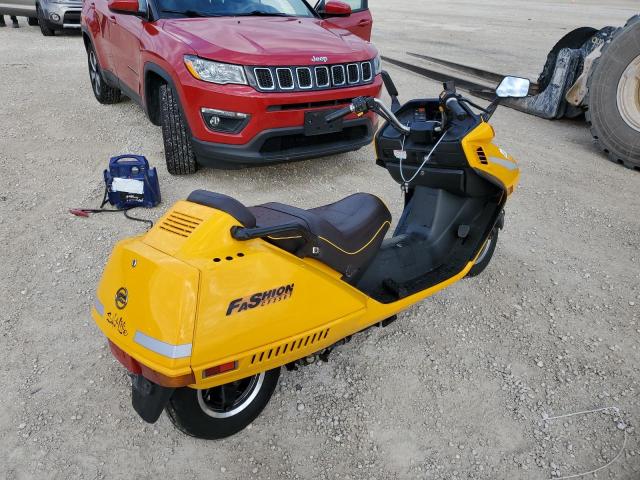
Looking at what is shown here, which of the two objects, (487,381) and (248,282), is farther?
(487,381)

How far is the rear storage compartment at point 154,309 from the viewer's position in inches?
71.3

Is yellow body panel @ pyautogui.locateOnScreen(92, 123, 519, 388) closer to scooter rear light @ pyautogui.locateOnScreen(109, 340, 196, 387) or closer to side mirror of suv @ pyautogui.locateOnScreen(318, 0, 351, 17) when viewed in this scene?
scooter rear light @ pyautogui.locateOnScreen(109, 340, 196, 387)

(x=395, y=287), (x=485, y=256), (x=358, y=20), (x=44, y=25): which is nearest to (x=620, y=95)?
(x=358, y=20)

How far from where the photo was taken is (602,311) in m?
3.24

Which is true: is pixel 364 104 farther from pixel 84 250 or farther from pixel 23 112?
pixel 23 112

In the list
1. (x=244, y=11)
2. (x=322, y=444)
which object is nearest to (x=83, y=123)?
(x=244, y=11)

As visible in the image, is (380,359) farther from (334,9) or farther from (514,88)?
(334,9)

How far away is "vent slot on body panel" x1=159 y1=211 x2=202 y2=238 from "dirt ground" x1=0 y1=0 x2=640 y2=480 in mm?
941

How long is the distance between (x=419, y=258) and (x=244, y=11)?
326cm

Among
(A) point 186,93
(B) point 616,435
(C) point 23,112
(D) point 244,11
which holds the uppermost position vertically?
(D) point 244,11

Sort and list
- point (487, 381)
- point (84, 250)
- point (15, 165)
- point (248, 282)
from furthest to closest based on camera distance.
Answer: point (15, 165)
point (84, 250)
point (487, 381)
point (248, 282)

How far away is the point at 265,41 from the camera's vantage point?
4.26 m

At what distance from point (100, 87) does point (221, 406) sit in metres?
5.71

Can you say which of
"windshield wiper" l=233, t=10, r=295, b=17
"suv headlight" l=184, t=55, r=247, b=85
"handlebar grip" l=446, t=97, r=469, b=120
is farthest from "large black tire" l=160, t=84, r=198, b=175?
"handlebar grip" l=446, t=97, r=469, b=120
